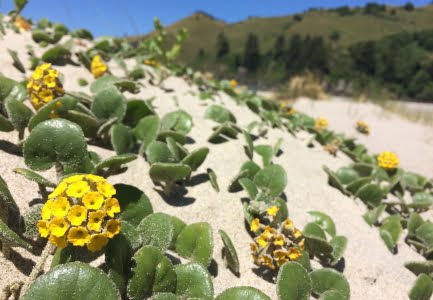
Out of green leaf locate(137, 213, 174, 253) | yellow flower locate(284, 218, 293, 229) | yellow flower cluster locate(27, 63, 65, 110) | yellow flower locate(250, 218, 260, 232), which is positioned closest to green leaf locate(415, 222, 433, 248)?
yellow flower locate(284, 218, 293, 229)

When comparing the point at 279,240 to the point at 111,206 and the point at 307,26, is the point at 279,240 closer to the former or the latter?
the point at 111,206

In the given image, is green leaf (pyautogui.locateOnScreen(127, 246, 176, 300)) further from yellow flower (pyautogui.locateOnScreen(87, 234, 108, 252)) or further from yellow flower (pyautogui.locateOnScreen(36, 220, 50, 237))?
yellow flower (pyautogui.locateOnScreen(36, 220, 50, 237))

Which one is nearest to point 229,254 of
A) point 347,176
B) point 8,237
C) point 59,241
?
point 59,241

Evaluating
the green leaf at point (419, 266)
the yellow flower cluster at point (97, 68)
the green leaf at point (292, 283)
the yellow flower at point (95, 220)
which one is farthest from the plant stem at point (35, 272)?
the yellow flower cluster at point (97, 68)

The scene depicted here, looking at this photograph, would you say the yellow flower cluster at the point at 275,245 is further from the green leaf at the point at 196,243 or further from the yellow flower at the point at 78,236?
the yellow flower at the point at 78,236

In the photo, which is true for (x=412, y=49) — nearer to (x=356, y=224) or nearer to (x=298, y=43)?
(x=298, y=43)
